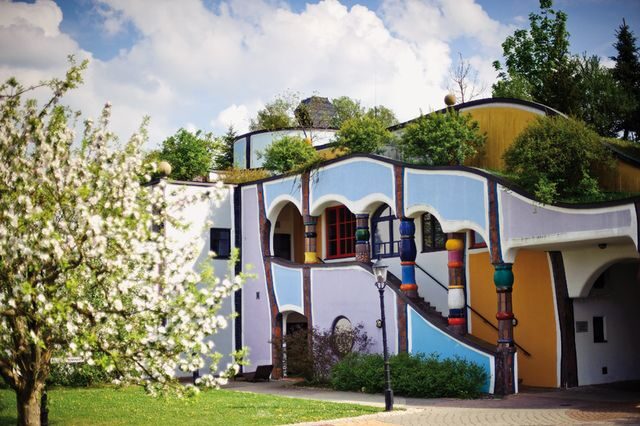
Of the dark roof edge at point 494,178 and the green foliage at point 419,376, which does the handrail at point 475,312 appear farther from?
the dark roof edge at point 494,178

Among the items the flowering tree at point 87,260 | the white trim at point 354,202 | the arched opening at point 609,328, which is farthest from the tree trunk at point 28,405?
the arched opening at point 609,328

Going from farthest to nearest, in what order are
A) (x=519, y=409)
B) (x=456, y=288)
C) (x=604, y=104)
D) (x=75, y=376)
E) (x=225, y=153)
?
(x=225, y=153) < (x=604, y=104) < (x=75, y=376) < (x=456, y=288) < (x=519, y=409)

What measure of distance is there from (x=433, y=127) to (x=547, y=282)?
5.05 meters

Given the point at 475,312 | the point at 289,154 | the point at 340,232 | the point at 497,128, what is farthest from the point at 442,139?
the point at 289,154

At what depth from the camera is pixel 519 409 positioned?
52.9 ft

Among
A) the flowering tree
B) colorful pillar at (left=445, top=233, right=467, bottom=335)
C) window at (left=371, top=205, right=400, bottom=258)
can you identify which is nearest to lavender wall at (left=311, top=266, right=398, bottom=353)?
colorful pillar at (left=445, top=233, right=467, bottom=335)

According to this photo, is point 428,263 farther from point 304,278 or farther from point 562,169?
point 562,169

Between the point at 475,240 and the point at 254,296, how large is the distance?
7.32 metres

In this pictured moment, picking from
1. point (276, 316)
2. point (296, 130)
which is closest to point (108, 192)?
point (276, 316)

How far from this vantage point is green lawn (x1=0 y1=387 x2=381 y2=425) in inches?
614

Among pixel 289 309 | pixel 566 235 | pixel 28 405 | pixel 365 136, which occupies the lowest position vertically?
pixel 28 405

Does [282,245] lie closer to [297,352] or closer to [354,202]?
[354,202]

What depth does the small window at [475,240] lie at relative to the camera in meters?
21.5

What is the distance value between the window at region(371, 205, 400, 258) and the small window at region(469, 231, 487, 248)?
259 centimetres
